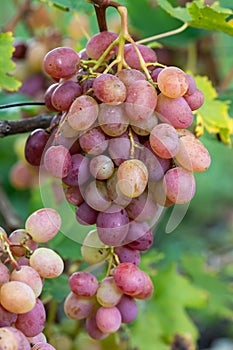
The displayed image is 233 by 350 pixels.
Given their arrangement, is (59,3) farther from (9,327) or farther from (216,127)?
(9,327)

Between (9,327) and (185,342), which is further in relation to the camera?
(185,342)

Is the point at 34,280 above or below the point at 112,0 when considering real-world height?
below

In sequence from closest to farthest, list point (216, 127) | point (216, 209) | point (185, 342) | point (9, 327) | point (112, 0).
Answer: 1. point (9, 327)
2. point (112, 0)
3. point (216, 127)
4. point (185, 342)
5. point (216, 209)

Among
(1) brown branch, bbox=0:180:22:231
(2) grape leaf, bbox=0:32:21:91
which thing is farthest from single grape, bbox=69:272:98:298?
(1) brown branch, bbox=0:180:22:231

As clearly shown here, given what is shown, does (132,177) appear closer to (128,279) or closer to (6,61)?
(128,279)

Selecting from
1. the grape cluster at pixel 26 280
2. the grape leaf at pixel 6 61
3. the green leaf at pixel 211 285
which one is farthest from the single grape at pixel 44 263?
the green leaf at pixel 211 285

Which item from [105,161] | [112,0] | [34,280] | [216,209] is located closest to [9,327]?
[34,280]

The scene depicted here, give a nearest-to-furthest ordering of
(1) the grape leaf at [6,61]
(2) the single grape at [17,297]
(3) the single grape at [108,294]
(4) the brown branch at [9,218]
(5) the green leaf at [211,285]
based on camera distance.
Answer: (2) the single grape at [17,297] < (3) the single grape at [108,294] < (1) the grape leaf at [6,61] < (4) the brown branch at [9,218] < (5) the green leaf at [211,285]

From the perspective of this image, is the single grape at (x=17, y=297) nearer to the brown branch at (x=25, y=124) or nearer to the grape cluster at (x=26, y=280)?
the grape cluster at (x=26, y=280)

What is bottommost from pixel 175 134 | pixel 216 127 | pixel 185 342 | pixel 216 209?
pixel 216 209
